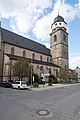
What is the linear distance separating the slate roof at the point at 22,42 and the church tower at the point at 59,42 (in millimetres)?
3445

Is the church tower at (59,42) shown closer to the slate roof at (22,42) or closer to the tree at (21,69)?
the slate roof at (22,42)

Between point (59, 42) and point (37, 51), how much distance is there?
10985mm

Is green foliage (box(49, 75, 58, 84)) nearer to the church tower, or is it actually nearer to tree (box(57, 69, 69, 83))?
tree (box(57, 69, 69, 83))

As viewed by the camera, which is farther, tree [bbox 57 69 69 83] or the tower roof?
the tower roof

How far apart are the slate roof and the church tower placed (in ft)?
11.3

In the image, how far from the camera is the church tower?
71062mm

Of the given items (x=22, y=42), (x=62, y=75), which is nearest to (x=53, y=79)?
(x=62, y=75)

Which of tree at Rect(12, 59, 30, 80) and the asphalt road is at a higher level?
tree at Rect(12, 59, 30, 80)

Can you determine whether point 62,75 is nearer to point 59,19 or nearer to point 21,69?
point 59,19

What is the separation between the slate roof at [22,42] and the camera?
178 feet

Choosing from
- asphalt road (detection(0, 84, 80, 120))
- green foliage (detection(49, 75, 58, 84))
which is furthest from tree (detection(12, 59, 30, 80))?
asphalt road (detection(0, 84, 80, 120))

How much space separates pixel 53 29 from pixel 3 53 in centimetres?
3124

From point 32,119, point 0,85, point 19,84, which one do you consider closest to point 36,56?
point 0,85

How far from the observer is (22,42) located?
61.6 meters
